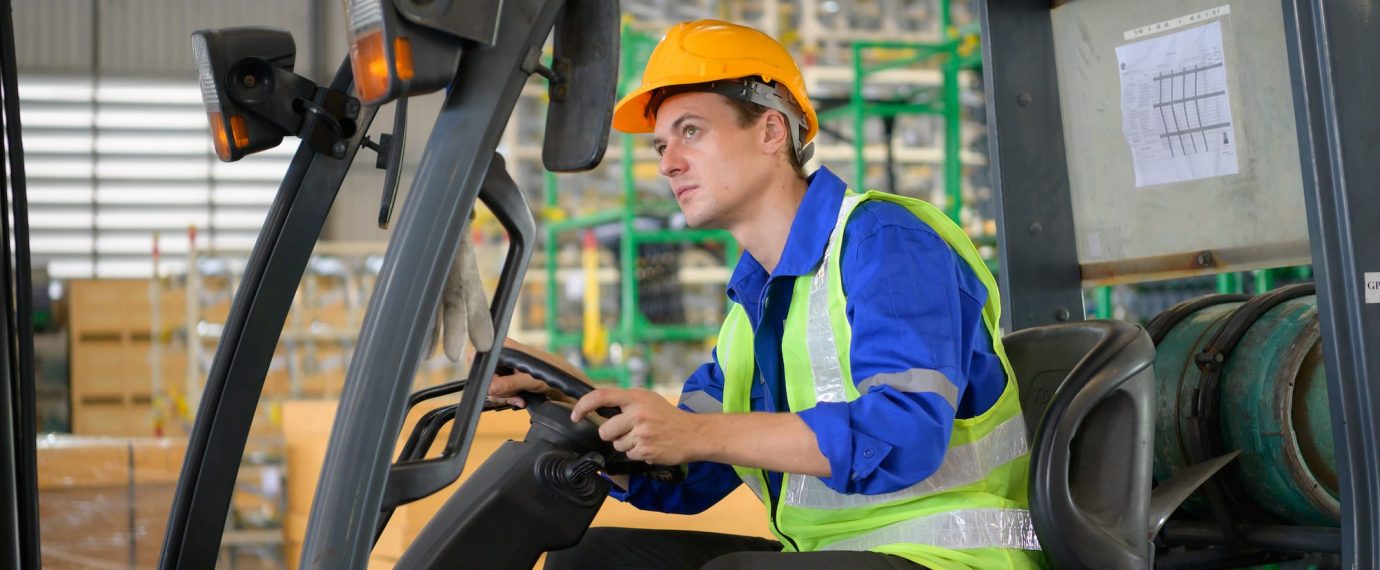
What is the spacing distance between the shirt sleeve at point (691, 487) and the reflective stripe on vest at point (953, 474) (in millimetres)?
285

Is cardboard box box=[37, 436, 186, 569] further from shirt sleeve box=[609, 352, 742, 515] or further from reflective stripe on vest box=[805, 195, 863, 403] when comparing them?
reflective stripe on vest box=[805, 195, 863, 403]

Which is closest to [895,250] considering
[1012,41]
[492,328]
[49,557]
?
[492,328]

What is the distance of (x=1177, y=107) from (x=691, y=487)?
1311mm

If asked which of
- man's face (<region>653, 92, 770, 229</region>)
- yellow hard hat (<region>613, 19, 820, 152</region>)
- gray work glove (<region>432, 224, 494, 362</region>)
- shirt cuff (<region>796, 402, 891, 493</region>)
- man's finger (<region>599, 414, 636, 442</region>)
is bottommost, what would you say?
shirt cuff (<region>796, 402, 891, 493</region>)

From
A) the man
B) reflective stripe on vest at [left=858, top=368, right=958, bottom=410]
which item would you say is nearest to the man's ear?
the man

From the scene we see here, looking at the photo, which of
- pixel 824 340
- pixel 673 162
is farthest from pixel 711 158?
pixel 824 340

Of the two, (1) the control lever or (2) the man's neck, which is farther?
(2) the man's neck

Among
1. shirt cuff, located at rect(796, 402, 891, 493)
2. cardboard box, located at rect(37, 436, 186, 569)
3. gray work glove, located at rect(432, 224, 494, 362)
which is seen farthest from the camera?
cardboard box, located at rect(37, 436, 186, 569)

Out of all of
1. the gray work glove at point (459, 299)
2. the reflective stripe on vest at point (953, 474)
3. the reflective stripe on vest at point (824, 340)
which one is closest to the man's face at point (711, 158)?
the reflective stripe on vest at point (824, 340)

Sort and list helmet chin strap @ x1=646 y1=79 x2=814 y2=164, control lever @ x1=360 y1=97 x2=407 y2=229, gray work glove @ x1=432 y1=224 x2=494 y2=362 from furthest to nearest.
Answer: helmet chin strap @ x1=646 y1=79 x2=814 y2=164 < control lever @ x1=360 y1=97 x2=407 y2=229 < gray work glove @ x1=432 y1=224 x2=494 y2=362

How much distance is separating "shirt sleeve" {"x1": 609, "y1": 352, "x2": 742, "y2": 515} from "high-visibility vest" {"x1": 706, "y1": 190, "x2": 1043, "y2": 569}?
0.72 ft

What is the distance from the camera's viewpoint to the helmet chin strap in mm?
2439

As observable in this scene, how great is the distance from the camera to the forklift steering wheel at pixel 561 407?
7.37ft

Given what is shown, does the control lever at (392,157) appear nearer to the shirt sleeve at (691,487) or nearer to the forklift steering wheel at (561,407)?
the forklift steering wheel at (561,407)
